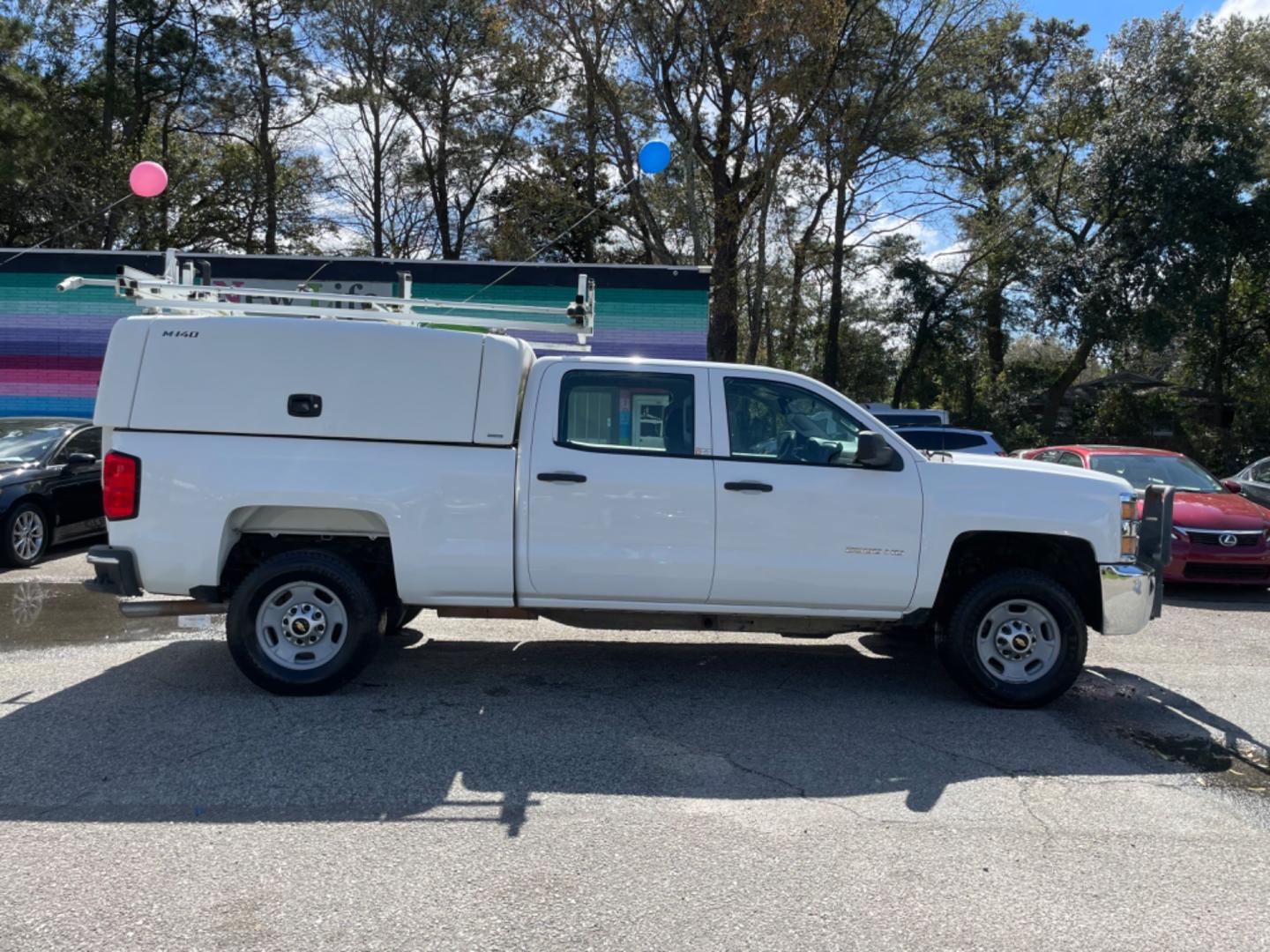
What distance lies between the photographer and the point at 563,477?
18.8 feet

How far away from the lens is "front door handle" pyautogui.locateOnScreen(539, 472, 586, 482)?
574 cm

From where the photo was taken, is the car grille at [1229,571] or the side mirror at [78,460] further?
the side mirror at [78,460]

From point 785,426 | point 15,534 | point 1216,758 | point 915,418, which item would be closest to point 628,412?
point 785,426

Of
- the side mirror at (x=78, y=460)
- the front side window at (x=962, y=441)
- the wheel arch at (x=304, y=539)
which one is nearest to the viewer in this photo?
the wheel arch at (x=304, y=539)

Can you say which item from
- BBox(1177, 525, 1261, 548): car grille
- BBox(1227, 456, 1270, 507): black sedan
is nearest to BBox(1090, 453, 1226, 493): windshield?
BBox(1227, 456, 1270, 507): black sedan

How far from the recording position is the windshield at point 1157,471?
36.1 ft

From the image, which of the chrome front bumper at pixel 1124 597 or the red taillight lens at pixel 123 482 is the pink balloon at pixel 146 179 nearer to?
the red taillight lens at pixel 123 482

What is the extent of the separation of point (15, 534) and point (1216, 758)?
10.3 m

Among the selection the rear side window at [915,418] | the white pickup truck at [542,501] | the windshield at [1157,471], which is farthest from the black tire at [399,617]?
the rear side window at [915,418]

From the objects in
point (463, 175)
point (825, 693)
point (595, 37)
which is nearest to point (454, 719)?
point (825, 693)

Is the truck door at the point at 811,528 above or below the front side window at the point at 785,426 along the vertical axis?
below

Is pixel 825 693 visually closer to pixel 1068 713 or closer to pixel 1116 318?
pixel 1068 713

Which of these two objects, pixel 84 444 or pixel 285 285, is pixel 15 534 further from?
pixel 285 285

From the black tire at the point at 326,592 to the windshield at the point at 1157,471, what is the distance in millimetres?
8782
